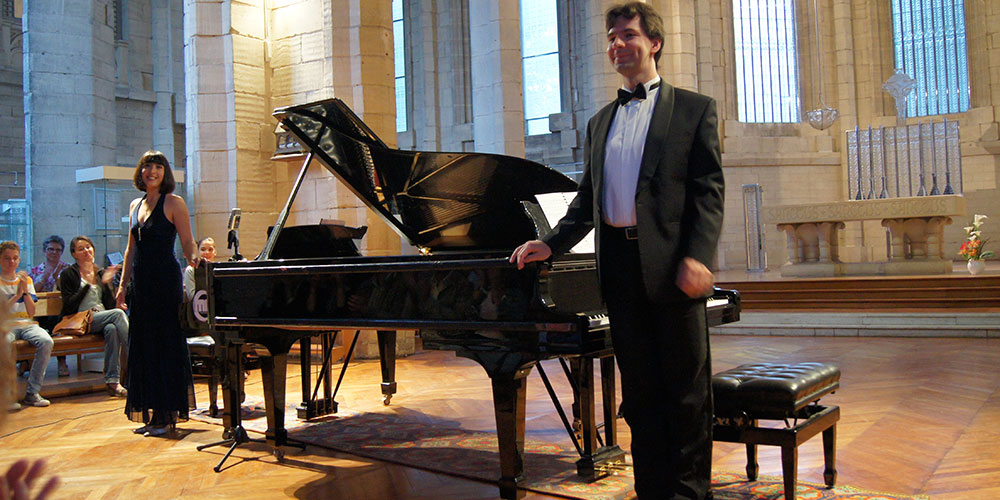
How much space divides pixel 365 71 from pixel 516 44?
3162 millimetres

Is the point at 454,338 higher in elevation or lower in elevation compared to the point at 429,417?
higher

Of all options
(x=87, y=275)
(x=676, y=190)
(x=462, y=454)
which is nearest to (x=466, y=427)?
(x=462, y=454)

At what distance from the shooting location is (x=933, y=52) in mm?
14195

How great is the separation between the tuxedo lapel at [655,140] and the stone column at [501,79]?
312 inches

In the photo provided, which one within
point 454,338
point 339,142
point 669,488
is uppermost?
point 339,142

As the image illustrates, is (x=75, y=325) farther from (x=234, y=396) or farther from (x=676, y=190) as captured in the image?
(x=676, y=190)

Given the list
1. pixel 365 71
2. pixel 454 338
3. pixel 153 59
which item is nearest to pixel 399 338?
pixel 365 71

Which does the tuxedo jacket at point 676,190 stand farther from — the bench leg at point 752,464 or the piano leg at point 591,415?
the bench leg at point 752,464

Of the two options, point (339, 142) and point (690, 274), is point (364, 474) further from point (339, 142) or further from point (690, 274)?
point (690, 274)

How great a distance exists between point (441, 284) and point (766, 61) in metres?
13.7

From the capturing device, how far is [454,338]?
3.02 metres

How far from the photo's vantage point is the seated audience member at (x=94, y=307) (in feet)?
20.2

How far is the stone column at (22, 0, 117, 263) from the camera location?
10.2 m

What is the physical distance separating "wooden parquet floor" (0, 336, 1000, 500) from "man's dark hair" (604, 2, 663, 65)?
1922mm
